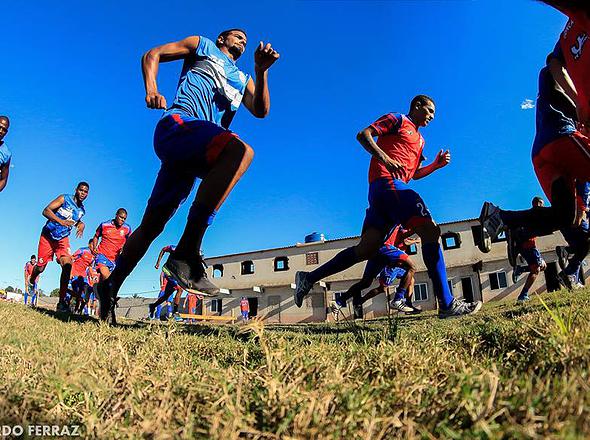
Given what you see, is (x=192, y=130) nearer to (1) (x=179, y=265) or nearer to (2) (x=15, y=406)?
(1) (x=179, y=265)

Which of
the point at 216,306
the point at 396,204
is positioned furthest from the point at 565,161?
the point at 216,306

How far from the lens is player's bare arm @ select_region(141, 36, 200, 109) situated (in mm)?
3068

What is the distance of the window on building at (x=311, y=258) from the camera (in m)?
34.9

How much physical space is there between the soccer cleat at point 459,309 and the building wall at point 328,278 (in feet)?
78.3

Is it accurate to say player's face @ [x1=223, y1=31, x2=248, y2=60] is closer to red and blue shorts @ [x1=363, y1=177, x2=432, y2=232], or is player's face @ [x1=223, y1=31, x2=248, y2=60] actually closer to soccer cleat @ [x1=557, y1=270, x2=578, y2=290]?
red and blue shorts @ [x1=363, y1=177, x2=432, y2=232]

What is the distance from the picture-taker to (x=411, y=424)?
2.80 feet

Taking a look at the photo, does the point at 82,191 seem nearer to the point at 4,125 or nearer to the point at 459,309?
the point at 4,125

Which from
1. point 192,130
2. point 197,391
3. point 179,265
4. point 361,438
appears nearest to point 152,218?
point 179,265

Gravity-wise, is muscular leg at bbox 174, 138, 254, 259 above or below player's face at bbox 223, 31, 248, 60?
below

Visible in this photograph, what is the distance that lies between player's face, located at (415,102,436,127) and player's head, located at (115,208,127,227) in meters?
7.07

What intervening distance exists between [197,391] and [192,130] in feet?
7.68

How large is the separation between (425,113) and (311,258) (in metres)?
30.4

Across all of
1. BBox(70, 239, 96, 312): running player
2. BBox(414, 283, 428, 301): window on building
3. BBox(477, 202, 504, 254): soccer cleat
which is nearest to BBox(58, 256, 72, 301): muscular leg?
BBox(70, 239, 96, 312): running player

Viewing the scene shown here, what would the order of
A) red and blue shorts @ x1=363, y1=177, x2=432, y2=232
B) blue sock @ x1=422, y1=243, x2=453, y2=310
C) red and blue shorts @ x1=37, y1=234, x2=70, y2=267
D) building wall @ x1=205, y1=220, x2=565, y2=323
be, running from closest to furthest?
1. blue sock @ x1=422, y1=243, x2=453, y2=310
2. red and blue shorts @ x1=363, y1=177, x2=432, y2=232
3. red and blue shorts @ x1=37, y1=234, x2=70, y2=267
4. building wall @ x1=205, y1=220, x2=565, y2=323
